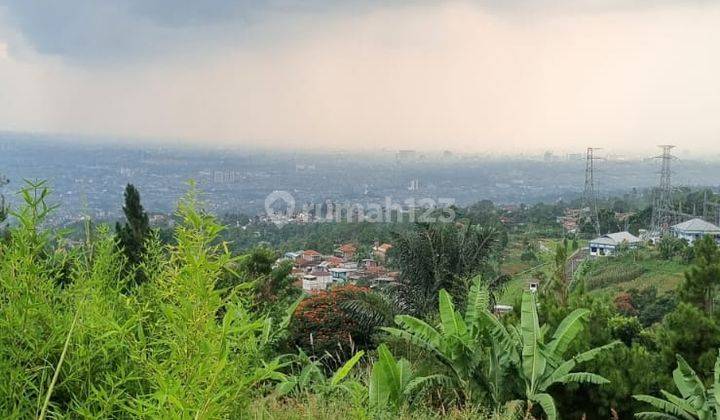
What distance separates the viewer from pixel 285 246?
2255cm

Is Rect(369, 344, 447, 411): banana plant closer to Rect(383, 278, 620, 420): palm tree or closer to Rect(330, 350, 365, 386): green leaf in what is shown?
Rect(383, 278, 620, 420): palm tree

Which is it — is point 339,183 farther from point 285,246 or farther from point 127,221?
point 127,221

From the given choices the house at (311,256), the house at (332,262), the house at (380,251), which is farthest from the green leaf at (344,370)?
the house at (311,256)

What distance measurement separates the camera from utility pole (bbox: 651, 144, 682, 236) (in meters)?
24.5

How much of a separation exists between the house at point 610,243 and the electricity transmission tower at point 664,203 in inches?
52.7

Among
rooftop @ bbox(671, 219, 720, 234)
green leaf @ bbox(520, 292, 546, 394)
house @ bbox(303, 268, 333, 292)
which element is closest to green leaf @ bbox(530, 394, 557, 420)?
green leaf @ bbox(520, 292, 546, 394)

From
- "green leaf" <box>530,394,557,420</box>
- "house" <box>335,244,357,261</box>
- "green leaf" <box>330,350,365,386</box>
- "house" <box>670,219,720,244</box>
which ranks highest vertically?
"green leaf" <box>330,350,365,386</box>

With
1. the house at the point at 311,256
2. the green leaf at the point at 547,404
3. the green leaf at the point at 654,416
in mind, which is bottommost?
the house at the point at 311,256

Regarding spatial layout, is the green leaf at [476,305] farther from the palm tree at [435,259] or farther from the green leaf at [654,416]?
the palm tree at [435,259]

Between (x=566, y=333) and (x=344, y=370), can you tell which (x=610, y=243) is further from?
(x=344, y=370)

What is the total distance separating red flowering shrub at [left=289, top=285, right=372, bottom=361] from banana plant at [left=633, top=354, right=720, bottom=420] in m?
3.69

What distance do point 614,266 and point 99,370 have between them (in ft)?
66.1

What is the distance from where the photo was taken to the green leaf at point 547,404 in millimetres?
3562

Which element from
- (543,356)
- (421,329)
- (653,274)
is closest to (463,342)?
Answer: (421,329)
